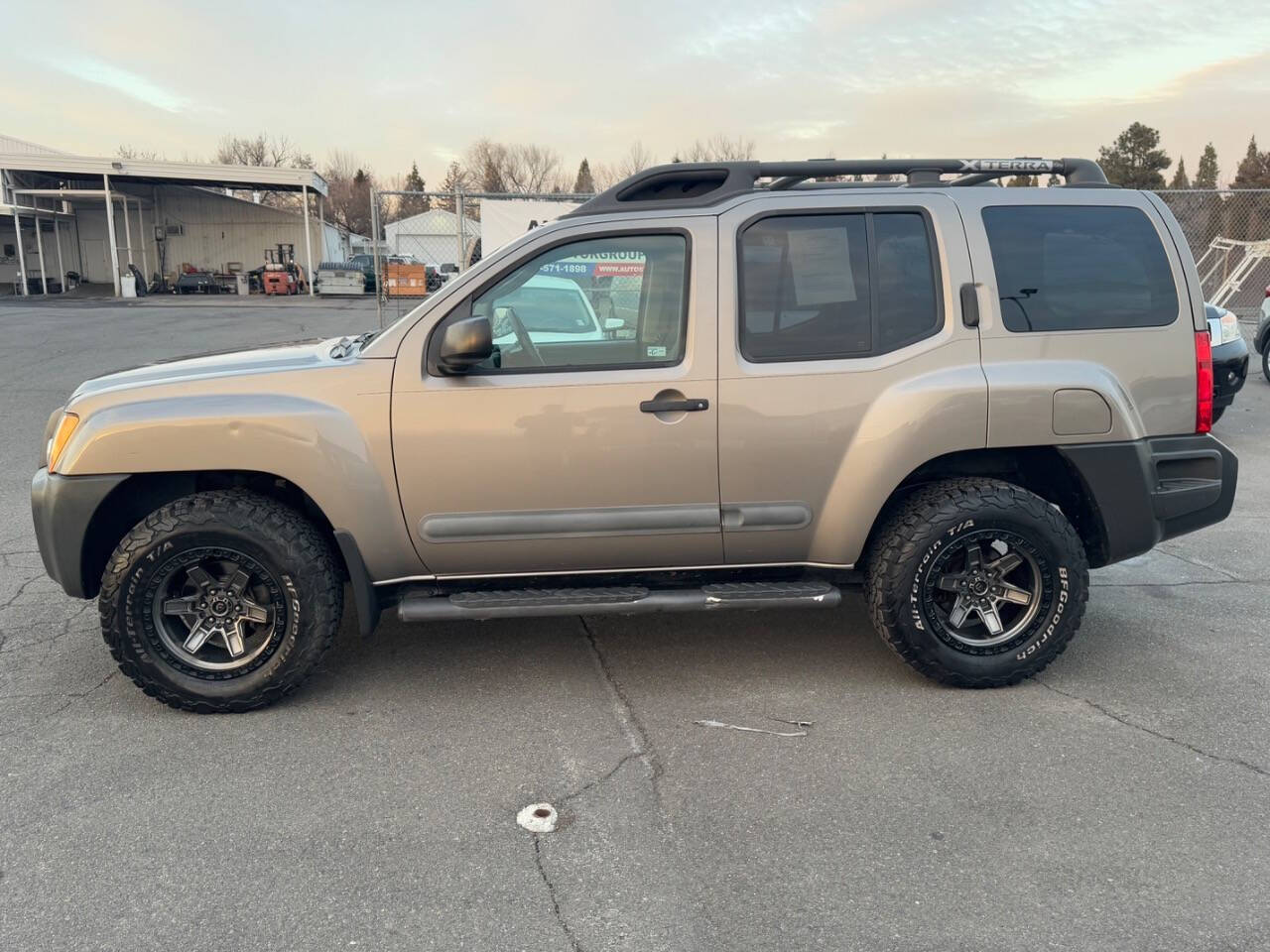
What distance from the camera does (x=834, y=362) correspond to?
12.5ft

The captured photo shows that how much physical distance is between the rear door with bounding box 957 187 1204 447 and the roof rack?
228 millimetres

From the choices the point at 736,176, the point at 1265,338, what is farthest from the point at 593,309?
the point at 1265,338

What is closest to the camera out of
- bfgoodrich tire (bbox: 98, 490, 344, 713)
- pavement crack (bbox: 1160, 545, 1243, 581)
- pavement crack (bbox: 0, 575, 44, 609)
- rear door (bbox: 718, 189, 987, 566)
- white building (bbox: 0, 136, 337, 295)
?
bfgoodrich tire (bbox: 98, 490, 344, 713)

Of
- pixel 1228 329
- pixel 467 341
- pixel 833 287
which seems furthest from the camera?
pixel 1228 329

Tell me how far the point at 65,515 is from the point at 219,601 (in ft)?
2.18

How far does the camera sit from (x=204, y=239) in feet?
131

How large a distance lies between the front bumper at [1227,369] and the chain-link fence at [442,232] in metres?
6.12

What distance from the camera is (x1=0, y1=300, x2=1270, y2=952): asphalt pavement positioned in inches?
102

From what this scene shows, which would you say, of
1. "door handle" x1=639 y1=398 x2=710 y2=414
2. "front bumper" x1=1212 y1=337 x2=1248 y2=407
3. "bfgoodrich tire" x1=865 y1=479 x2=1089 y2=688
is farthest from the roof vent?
"front bumper" x1=1212 y1=337 x2=1248 y2=407

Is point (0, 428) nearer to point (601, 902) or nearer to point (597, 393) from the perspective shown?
point (597, 393)

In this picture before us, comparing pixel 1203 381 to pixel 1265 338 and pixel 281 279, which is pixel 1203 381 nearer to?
pixel 1265 338

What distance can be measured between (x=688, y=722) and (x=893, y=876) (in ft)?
3.63

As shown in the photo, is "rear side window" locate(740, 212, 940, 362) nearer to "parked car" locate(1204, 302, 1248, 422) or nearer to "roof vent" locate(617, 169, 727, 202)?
"roof vent" locate(617, 169, 727, 202)

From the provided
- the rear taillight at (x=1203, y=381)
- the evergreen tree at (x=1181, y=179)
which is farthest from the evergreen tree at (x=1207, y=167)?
the rear taillight at (x=1203, y=381)
